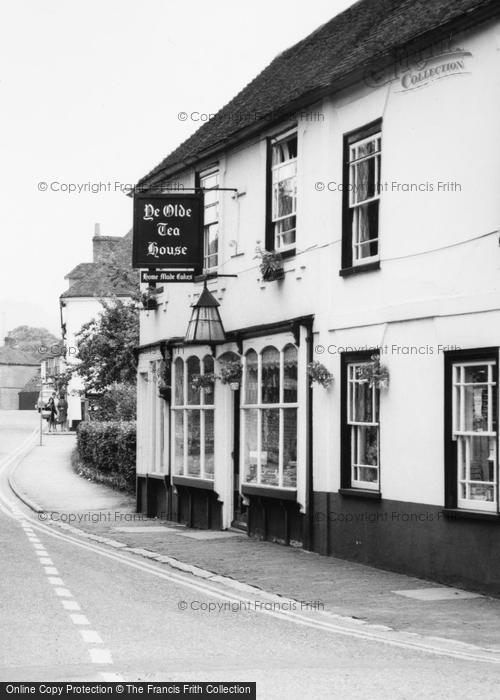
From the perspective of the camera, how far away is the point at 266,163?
2127 centimetres

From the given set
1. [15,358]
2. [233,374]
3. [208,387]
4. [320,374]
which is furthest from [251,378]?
[15,358]

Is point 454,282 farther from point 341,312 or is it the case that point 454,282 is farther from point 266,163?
point 266,163

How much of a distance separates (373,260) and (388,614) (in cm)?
629

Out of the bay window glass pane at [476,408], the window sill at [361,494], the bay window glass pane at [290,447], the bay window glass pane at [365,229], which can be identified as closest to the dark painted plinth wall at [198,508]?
the bay window glass pane at [290,447]

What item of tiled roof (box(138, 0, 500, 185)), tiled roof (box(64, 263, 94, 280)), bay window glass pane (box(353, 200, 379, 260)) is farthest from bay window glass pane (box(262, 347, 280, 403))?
tiled roof (box(64, 263, 94, 280))

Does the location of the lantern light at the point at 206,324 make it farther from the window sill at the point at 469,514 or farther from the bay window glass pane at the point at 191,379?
the window sill at the point at 469,514

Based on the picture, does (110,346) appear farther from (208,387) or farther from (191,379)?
(208,387)

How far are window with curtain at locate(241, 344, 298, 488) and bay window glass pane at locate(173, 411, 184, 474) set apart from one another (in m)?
3.45

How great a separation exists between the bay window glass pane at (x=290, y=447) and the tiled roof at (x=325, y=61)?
16.2 feet

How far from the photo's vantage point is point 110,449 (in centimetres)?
3722

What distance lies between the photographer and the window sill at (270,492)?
1967 cm

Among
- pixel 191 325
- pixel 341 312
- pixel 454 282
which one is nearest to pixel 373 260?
pixel 341 312

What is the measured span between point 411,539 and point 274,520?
4.75m

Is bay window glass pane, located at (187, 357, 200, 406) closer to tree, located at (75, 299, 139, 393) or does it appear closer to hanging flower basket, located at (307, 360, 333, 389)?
hanging flower basket, located at (307, 360, 333, 389)
